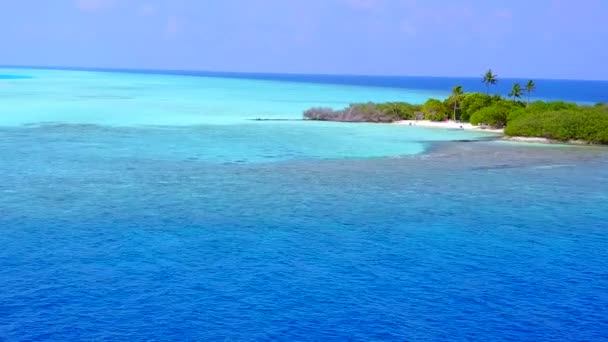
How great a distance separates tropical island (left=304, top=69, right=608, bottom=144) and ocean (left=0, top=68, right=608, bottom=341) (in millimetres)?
8337

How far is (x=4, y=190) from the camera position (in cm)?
3097

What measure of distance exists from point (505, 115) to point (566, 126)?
9216 millimetres

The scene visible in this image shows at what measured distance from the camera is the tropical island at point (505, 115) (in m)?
52.8

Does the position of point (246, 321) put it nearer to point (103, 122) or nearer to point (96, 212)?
point (96, 212)

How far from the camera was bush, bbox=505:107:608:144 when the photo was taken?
5231 centimetres

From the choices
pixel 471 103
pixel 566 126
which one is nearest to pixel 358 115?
pixel 471 103

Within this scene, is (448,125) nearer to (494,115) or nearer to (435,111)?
(435,111)

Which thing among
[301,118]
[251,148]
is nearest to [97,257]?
[251,148]

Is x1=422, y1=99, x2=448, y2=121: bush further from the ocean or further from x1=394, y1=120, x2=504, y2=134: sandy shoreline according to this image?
the ocean

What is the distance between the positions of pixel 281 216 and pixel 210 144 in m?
22.7

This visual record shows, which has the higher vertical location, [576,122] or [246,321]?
[576,122]

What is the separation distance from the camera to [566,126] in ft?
174

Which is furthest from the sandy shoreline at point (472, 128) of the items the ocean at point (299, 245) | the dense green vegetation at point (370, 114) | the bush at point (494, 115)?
the ocean at point (299, 245)

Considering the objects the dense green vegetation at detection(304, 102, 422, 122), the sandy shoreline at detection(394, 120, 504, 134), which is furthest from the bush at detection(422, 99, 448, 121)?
the dense green vegetation at detection(304, 102, 422, 122)
